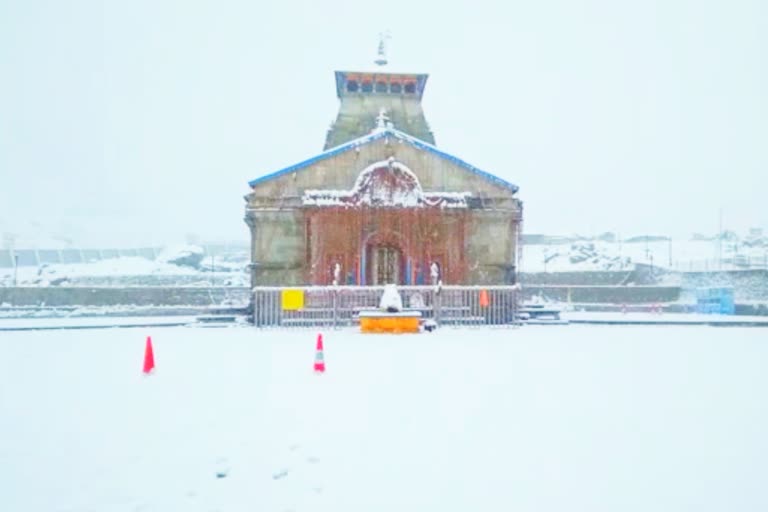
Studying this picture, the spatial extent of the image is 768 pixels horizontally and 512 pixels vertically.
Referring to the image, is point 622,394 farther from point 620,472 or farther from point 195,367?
point 195,367

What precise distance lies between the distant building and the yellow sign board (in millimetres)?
2975

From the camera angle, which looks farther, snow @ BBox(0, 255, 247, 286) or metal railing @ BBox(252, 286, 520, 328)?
snow @ BBox(0, 255, 247, 286)

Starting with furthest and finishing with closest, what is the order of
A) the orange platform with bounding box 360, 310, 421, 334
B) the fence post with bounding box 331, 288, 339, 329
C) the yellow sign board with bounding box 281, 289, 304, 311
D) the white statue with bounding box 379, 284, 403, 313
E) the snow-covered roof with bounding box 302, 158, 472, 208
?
the snow-covered roof with bounding box 302, 158, 472, 208 < the yellow sign board with bounding box 281, 289, 304, 311 < the fence post with bounding box 331, 288, 339, 329 < the white statue with bounding box 379, 284, 403, 313 < the orange platform with bounding box 360, 310, 421, 334

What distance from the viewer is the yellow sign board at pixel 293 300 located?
59.1ft

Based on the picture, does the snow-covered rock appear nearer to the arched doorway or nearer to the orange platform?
the arched doorway

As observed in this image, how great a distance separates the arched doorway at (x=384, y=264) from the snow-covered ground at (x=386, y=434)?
11302 mm

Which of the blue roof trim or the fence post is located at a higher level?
the blue roof trim

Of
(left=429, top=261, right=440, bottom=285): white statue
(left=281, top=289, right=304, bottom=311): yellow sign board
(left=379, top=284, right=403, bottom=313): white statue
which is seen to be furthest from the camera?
(left=429, top=261, right=440, bottom=285): white statue

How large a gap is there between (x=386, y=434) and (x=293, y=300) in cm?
1256

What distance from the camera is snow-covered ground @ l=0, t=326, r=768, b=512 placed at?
4418mm

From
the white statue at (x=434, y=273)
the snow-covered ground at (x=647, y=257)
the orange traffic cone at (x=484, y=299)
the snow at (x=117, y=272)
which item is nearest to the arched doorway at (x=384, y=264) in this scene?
the white statue at (x=434, y=273)

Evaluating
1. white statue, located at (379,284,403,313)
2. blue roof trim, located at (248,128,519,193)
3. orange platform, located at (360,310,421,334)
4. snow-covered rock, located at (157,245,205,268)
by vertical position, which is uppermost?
blue roof trim, located at (248,128,519,193)

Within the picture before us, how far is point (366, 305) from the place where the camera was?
733 inches

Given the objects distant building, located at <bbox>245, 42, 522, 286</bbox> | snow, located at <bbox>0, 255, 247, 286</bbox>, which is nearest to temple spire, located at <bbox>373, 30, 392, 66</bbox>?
distant building, located at <bbox>245, 42, 522, 286</bbox>
